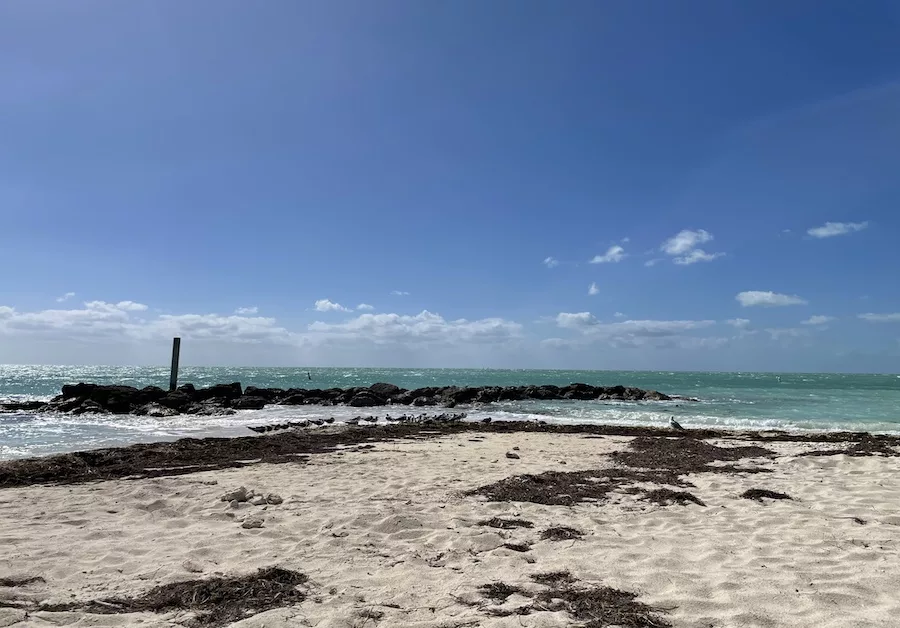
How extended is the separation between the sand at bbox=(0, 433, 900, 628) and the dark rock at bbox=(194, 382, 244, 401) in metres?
21.7

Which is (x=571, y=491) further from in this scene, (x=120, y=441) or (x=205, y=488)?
(x=120, y=441)

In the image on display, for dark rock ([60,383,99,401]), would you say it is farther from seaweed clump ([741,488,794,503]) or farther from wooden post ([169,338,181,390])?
seaweed clump ([741,488,794,503])

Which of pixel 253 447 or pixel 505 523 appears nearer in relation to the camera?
pixel 505 523

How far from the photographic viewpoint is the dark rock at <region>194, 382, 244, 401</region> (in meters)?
Answer: 28.6

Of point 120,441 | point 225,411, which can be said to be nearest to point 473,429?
point 120,441

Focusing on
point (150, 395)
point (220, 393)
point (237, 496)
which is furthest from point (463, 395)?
point (237, 496)

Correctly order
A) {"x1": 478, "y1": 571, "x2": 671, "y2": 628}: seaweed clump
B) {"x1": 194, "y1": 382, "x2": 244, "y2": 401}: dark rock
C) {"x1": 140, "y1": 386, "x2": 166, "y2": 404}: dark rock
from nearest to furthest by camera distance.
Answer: {"x1": 478, "y1": 571, "x2": 671, "y2": 628}: seaweed clump → {"x1": 140, "y1": 386, "x2": 166, "y2": 404}: dark rock → {"x1": 194, "y1": 382, "x2": 244, "y2": 401}: dark rock

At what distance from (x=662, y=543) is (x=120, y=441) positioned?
47.6 feet

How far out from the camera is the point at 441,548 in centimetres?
511

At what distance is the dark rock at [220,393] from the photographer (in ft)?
93.8

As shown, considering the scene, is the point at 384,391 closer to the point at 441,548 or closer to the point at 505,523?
the point at 505,523

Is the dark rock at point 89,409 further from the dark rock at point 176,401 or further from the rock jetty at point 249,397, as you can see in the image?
the dark rock at point 176,401

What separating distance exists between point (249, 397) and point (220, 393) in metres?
2.33

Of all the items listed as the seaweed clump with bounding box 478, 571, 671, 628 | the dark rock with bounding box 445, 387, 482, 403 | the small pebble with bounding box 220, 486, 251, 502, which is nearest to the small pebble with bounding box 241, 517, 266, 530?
the small pebble with bounding box 220, 486, 251, 502
